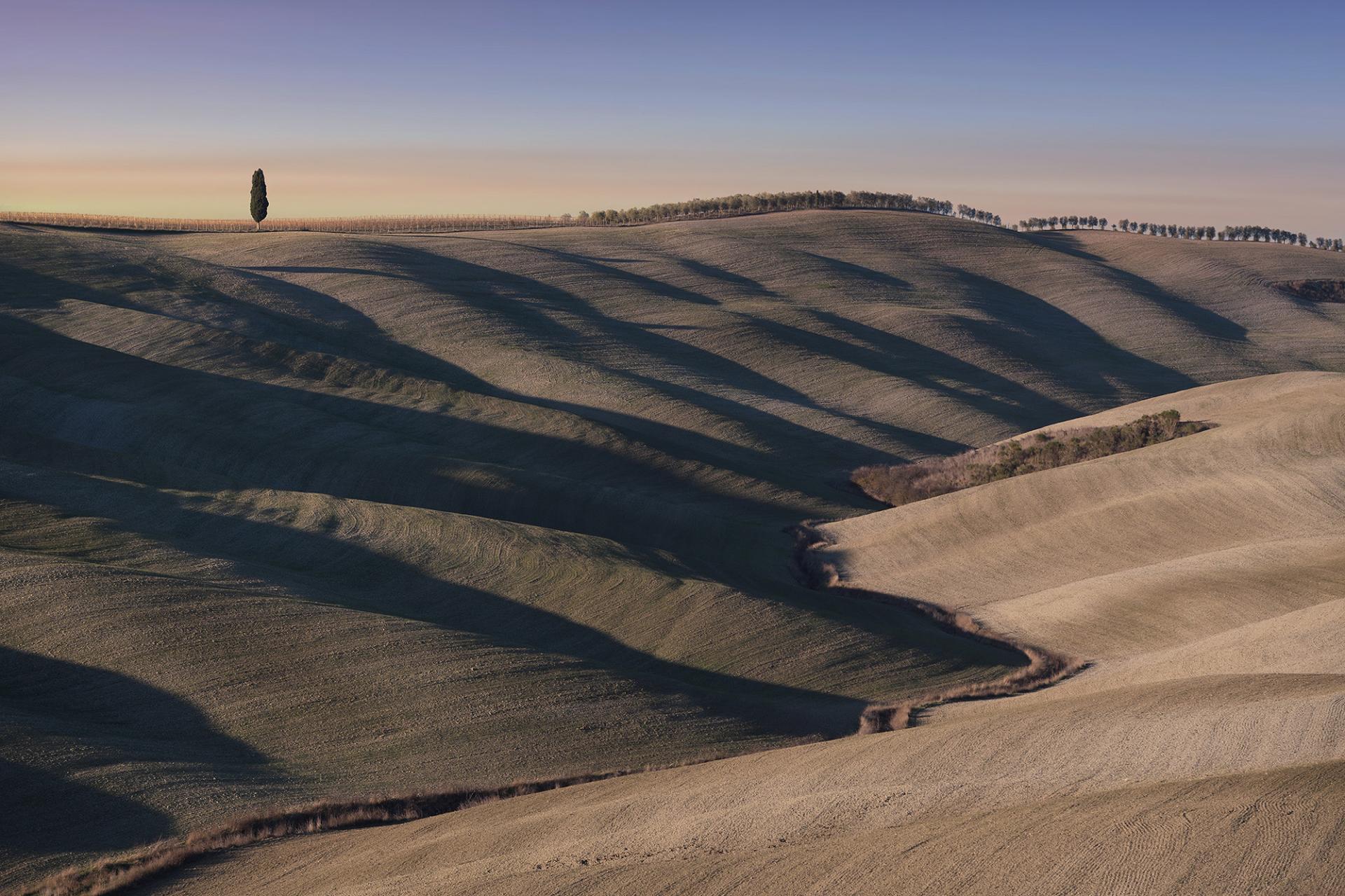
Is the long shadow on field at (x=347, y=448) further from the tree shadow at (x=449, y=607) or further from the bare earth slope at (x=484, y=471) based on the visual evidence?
the tree shadow at (x=449, y=607)

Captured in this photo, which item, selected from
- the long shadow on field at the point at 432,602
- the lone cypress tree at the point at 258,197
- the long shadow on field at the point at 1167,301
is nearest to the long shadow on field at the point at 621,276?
the lone cypress tree at the point at 258,197

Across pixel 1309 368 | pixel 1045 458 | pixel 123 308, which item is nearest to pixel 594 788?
pixel 1045 458

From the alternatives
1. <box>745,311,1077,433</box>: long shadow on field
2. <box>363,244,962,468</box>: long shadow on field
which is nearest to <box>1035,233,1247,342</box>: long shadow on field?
<box>745,311,1077,433</box>: long shadow on field

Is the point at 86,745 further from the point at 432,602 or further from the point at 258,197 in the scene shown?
the point at 258,197

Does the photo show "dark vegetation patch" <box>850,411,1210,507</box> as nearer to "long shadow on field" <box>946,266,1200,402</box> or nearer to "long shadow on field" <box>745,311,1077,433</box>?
"long shadow on field" <box>745,311,1077,433</box>

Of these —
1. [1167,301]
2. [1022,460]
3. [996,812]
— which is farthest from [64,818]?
[1167,301]

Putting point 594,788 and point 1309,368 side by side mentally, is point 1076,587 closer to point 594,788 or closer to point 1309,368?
point 594,788
